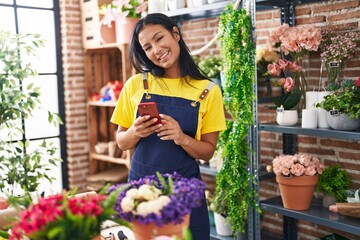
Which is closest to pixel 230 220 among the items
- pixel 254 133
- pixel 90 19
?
pixel 254 133

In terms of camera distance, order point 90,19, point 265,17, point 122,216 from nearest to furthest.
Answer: point 122,216, point 265,17, point 90,19

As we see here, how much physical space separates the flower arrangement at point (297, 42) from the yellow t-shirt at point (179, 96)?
76 centimetres

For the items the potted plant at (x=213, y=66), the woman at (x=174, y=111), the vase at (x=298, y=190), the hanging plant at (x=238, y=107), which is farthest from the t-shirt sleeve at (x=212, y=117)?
the potted plant at (x=213, y=66)

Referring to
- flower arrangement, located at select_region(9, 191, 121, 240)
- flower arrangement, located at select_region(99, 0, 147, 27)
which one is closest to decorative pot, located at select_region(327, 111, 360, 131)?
flower arrangement, located at select_region(9, 191, 121, 240)

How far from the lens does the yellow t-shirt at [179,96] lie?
1.97 metres

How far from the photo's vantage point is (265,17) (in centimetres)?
310

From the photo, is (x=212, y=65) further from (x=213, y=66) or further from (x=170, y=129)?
(x=170, y=129)

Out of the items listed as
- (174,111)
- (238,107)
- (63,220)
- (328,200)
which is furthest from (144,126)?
(328,200)

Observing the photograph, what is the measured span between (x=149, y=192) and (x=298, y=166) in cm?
154

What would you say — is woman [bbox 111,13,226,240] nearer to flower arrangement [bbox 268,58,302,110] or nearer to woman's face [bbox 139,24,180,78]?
woman's face [bbox 139,24,180,78]

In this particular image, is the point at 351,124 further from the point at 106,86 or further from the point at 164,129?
the point at 106,86

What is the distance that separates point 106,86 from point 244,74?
1.99 m

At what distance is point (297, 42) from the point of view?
2514 millimetres

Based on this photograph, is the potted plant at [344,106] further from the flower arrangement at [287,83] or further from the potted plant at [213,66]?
the potted plant at [213,66]
